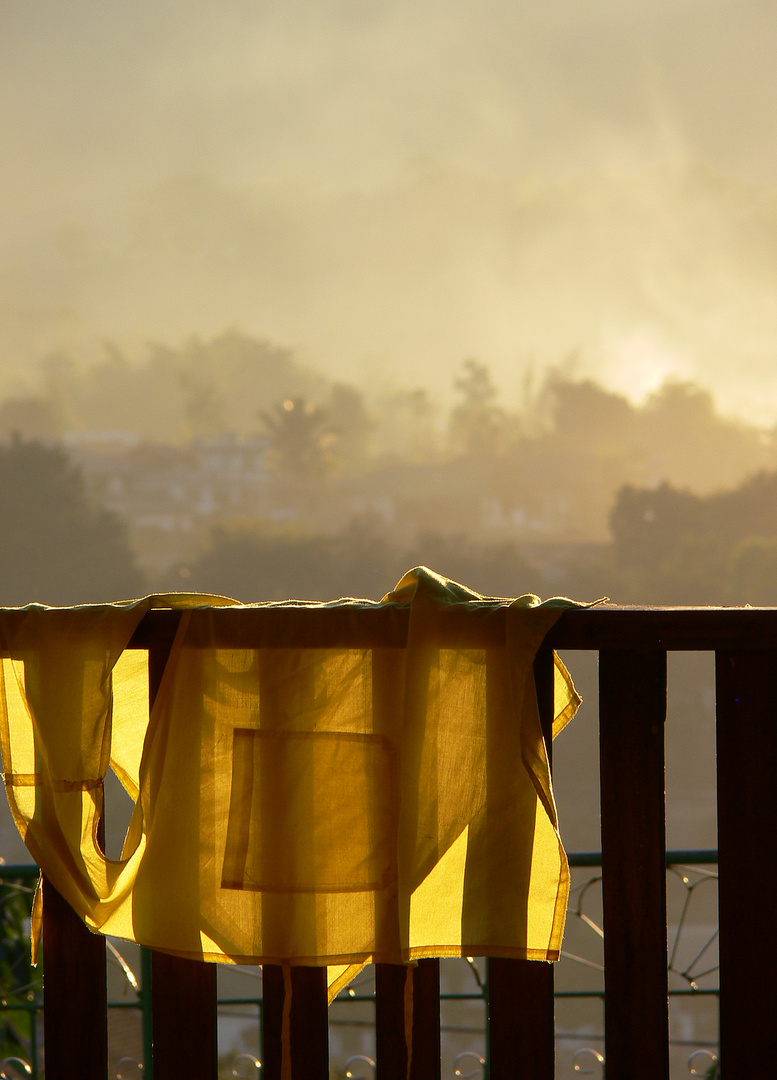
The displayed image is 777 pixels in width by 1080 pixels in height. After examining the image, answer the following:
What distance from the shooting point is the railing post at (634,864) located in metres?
1.11

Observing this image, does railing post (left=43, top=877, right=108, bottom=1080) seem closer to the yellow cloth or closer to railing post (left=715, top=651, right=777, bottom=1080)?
the yellow cloth

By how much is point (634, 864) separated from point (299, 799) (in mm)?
417

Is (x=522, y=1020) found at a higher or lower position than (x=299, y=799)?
lower

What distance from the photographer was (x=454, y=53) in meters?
25.0

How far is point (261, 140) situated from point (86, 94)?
525cm

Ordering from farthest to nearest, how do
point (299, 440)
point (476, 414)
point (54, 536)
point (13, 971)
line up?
1. point (476, 414)
2. point (299, 440)
3. point (54, 536)
4. point (13, 971)

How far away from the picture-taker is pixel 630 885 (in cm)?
112

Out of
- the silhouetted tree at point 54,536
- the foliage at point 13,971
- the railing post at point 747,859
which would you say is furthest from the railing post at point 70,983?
the silhouetted tree at point 54,536

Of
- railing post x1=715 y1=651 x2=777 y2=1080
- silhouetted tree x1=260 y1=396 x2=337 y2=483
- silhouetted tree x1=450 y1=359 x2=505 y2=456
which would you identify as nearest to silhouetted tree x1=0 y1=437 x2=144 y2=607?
silhouetted tree x1=260 y1=396 x2=337 y2=483

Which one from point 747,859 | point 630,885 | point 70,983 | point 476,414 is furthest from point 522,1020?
point 476,414

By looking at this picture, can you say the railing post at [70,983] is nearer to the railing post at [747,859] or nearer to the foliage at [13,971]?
the railing post at [747,859]

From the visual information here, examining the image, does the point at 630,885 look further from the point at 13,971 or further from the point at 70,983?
the point at 13,971

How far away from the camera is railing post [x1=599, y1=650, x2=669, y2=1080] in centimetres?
111

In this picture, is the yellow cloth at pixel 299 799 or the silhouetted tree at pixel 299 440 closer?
the yellow cloth at pixel 299 799
